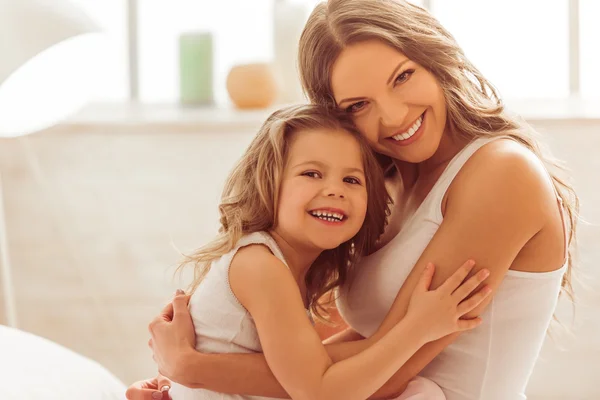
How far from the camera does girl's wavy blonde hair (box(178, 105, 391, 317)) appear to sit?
Answer: 1.67 metres

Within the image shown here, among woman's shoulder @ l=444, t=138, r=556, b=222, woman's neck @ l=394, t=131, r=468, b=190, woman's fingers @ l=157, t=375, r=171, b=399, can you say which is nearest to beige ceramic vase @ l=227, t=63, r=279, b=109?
woman's neck @ l=394, t=131, r=468, b=190

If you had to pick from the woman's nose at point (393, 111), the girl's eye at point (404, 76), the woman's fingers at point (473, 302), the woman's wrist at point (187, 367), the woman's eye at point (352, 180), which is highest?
the girl's eye at point (404, 76)

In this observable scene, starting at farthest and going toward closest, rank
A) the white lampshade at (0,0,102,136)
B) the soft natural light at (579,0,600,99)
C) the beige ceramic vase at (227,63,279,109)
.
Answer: the soft natural light at (579,0,600,99) → the beige ceramic vase at (227,63,279,109) → the white lampshade at (0,0,102,136)

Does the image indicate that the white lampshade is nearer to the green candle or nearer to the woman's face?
the green candle

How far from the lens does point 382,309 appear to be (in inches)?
66.1

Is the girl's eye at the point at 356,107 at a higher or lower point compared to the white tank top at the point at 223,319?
higher

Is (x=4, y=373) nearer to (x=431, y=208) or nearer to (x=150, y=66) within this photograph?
(x=431, y=208)

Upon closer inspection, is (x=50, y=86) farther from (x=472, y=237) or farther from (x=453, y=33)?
(x=453, y=33)

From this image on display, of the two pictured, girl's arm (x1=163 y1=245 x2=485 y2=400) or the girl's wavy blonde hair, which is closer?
girl's arm (x1=163 y1=245 x2=485 y2=400)

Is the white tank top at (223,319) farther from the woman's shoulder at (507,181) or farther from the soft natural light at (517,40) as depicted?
the soft natural light at (517,40)

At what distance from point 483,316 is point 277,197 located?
458mm

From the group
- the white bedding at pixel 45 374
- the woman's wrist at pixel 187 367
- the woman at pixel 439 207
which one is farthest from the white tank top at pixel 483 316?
the white bedding at pixel 45 374

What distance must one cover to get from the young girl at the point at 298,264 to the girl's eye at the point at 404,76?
0.47 ft

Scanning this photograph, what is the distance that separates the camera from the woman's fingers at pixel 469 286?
1.48m
